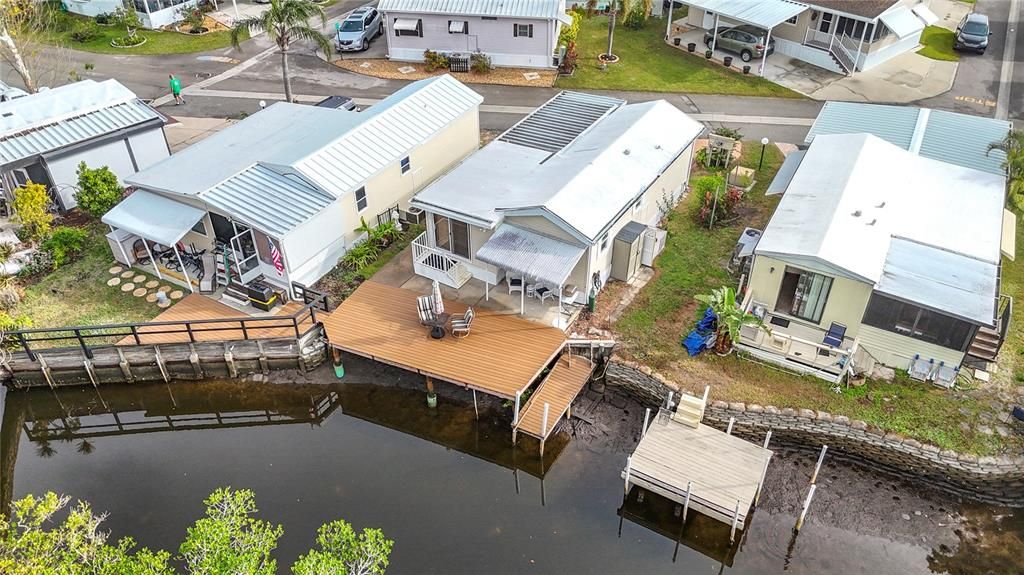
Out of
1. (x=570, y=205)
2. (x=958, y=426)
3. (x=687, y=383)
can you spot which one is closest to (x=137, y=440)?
(x=570, y=205)

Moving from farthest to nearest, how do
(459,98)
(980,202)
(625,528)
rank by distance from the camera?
(459,98) → (980,202) → (625,528)

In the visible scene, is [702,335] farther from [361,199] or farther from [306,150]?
[306,150]

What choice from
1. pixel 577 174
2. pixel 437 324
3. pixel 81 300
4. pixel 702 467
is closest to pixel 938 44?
pixel 577 174

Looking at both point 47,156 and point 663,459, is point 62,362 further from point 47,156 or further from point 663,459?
point 663,459

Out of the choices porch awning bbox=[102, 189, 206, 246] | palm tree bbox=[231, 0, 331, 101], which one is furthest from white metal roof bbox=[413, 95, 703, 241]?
palm tree bbox=[231, 0, 331, 101]

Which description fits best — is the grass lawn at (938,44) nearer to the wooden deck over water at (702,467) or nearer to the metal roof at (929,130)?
the metal roof at (929,130)

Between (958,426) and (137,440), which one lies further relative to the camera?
(137,440)

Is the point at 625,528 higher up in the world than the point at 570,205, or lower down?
lower down
